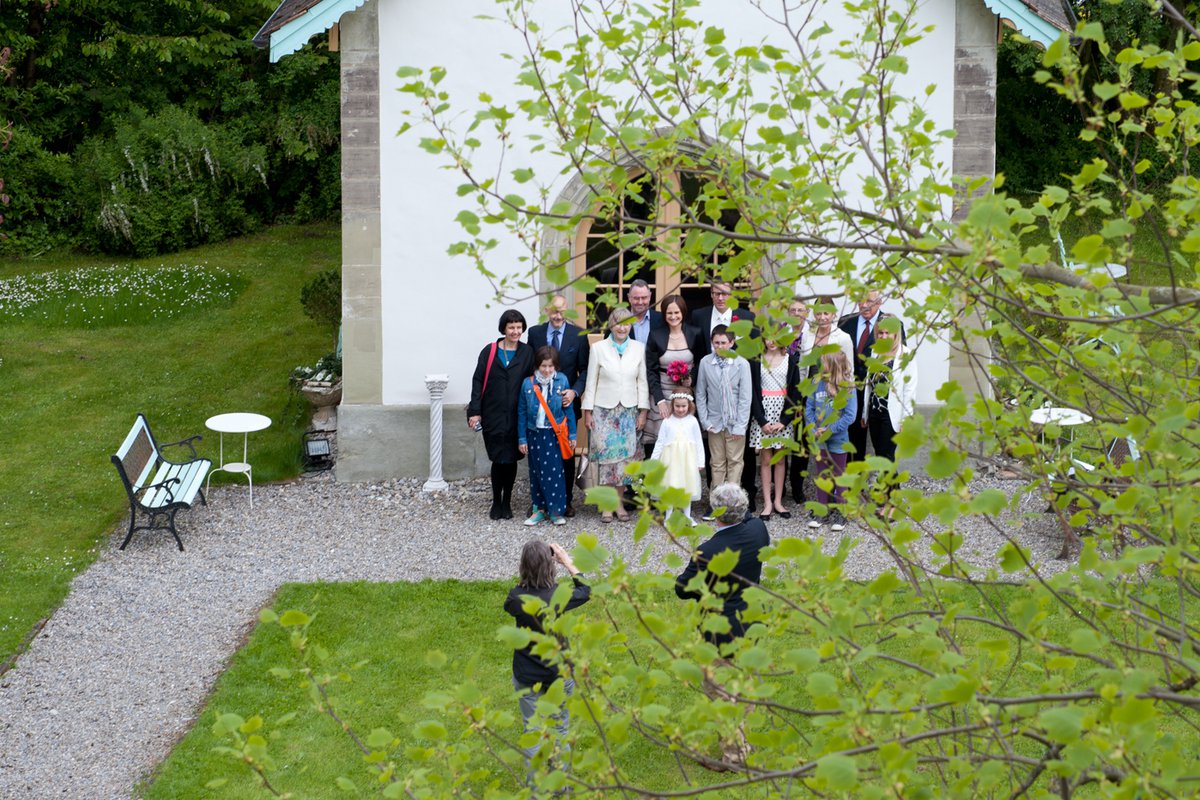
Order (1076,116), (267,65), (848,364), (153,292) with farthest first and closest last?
(267,65) → (1076,116) → (153,292) → (848,364)

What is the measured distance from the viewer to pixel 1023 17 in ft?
39.5

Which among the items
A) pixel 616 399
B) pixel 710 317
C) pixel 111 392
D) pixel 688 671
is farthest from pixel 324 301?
pixel 688 671

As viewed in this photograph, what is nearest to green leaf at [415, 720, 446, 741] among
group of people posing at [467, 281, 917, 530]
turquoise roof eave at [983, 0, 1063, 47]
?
group of people posing at [467, 281, 917, 530]

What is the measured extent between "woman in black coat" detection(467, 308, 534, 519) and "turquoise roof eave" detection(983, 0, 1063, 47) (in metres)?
4.87

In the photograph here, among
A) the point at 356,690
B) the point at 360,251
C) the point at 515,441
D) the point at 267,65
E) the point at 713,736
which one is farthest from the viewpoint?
the point at 267,65

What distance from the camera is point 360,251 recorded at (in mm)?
13031

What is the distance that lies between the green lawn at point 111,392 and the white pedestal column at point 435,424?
1493 mm

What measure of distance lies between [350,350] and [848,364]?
15.5 ft

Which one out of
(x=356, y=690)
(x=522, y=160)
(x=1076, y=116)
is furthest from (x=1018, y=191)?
(x=356, y=690)

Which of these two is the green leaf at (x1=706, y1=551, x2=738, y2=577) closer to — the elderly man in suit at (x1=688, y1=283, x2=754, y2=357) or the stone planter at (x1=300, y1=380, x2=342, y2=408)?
the elderly man in suit at (x1=688, y1=283, x2=754, y2=357)

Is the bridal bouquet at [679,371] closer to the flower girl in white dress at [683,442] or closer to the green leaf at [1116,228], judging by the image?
the flower girl in white dress at [683,442]

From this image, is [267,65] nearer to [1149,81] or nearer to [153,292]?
[153,292]

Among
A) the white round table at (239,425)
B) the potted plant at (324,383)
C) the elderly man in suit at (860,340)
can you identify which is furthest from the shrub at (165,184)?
the elderly man in suit at (860,340)

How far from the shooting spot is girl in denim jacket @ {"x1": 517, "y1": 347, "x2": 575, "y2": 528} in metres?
11.8
